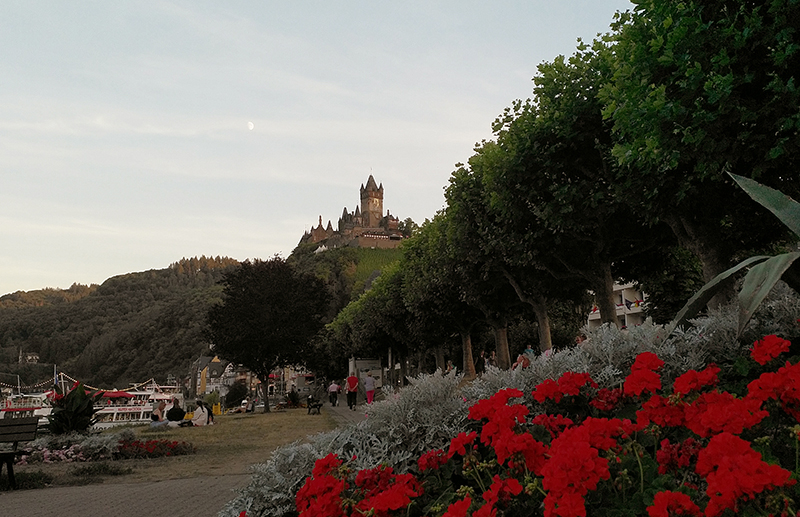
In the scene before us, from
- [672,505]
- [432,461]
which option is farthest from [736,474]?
[432,461]

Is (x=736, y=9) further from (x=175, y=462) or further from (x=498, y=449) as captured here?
(x=175, y=462)

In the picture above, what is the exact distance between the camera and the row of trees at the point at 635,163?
905cm

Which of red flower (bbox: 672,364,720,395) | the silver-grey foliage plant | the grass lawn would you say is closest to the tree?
the grass lawn

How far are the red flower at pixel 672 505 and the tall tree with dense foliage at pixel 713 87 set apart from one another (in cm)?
766

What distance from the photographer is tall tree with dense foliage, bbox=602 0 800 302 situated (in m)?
8.72

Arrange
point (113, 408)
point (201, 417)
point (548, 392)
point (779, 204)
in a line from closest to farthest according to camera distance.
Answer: point (548, 392) < point (779, 204) < point (201, 417) < point (113, 408)

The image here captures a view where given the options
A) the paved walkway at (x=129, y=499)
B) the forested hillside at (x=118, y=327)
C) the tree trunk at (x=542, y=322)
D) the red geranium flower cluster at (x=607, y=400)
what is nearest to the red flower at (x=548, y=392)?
the red geranium flower cluster at (x=607, y=400)

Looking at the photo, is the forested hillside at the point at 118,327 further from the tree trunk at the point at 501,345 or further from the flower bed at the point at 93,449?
the flower bed at the point at 93,449

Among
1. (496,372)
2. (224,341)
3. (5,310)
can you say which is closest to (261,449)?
(496,372)

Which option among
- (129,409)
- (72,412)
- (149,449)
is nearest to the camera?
(149,449)

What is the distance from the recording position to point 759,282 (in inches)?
161

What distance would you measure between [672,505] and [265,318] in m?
38.3

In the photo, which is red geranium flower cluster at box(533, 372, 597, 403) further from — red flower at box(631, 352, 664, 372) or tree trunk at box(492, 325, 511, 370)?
tree trunk at box(492, 325, 511, 370)

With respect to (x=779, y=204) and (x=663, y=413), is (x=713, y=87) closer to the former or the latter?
(x=779, y=204)
